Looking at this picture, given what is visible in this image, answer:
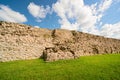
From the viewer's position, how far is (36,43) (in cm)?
1284

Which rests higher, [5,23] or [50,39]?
[5,23]

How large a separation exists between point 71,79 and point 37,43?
701 centimetres

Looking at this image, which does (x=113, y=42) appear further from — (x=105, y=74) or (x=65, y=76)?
(x=65, y=76)

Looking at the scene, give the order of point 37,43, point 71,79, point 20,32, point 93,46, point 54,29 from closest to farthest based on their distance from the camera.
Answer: point 71,79 < point 20,32 < point 37,43 < point 54,29 < point 93,46

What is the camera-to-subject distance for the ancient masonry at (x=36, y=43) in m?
11.2

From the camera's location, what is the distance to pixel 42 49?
1303cm

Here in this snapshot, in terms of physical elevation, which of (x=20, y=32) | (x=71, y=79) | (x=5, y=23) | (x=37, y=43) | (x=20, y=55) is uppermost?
(x=5, y=23)

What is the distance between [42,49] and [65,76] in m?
6.30

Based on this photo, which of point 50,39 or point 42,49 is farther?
point 50,39

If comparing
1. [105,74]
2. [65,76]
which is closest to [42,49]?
[65,76]

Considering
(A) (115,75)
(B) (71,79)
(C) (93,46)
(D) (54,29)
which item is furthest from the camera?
(C) (93,46)

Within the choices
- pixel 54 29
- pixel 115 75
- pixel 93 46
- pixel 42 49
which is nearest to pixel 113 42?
pixel 93 46

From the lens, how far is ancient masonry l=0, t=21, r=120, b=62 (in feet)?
36.7

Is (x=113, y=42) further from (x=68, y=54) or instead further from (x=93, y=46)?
(x=68, y=54)
